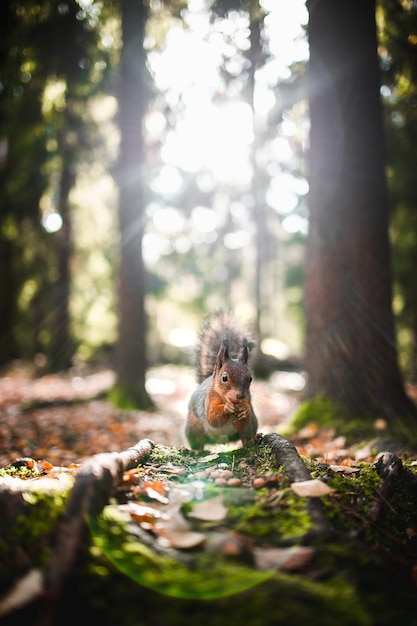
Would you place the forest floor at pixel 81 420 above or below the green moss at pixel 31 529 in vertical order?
below

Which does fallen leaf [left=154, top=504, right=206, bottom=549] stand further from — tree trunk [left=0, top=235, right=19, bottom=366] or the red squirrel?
tree trunk [left=0, top=235, right=19, bottom=366]

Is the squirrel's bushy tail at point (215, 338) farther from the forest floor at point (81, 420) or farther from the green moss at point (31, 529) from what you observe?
the green moss at point (31, 529)

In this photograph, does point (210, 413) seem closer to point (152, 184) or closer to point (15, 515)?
point (15, 515)

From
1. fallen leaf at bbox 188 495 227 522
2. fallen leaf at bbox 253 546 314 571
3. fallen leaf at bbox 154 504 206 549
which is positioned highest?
fallen leaf at bbox 188 495 227 522

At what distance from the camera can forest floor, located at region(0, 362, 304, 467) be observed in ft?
15.8

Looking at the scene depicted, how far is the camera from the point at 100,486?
71.2 inches

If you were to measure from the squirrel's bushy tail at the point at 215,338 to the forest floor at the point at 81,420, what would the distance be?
19.0 inches

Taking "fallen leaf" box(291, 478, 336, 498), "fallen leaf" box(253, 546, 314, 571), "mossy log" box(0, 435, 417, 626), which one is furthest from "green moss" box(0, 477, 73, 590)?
"fallen leaf" box(291, 478, 336, 498)

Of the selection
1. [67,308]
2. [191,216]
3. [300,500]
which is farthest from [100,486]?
[191,216]

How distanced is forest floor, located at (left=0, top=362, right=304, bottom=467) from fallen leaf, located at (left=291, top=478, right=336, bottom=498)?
173 cm

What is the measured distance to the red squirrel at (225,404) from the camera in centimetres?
310

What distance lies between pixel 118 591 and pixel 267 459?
4.21ft

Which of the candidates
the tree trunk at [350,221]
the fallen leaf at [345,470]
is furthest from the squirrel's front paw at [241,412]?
the tree trunk at [350,221]

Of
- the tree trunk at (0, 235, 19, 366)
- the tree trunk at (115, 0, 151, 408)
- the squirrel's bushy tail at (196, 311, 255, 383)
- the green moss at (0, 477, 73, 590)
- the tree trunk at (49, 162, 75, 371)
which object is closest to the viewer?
the green moss at (0, 477, 73, 590)
